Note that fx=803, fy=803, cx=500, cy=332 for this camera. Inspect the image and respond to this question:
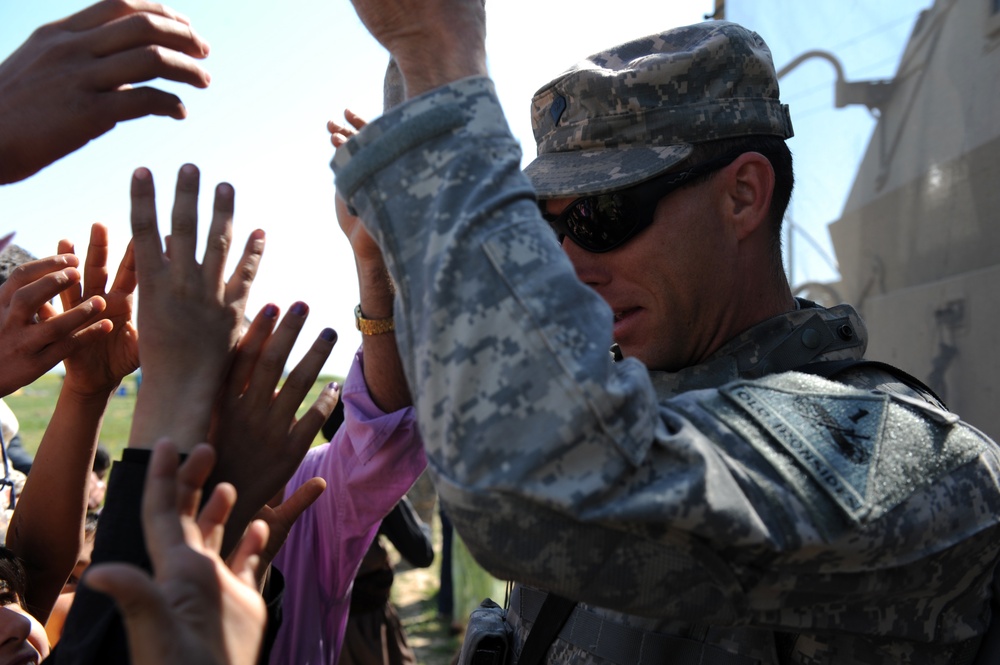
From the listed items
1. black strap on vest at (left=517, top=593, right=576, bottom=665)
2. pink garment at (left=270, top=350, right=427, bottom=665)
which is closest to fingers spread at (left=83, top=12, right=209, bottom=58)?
pink garment at (left=270, top=350, right=427, bottom=665)

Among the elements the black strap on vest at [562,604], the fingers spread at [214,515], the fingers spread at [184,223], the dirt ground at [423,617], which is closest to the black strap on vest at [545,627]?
the black strap on vest at [562,604]

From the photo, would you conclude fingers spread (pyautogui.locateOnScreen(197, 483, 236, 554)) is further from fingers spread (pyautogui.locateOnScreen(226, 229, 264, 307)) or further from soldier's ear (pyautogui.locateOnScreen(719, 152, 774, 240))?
soldier's ear (pyautogui.locateOnScreen(719, 152, 774, 240))

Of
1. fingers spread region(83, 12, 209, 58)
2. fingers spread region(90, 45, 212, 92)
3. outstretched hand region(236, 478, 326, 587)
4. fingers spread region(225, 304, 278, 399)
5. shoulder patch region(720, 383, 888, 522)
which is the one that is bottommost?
outstretched hand region(236, 478, 326, 587)

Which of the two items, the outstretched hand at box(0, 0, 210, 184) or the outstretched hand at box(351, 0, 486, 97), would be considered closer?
the outstretched hand at box(351, 0, 486, 97)

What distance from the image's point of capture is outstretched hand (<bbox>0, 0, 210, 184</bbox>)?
54.6 inches

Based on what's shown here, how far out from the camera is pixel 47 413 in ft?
82.4

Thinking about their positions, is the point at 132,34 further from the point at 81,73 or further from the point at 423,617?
the point at 423,617

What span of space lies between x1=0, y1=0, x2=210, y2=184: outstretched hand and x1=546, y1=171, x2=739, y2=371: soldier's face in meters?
0.95

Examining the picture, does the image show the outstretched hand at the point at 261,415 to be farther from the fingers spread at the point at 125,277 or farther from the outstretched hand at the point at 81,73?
the fingers spread at the point at 125,277

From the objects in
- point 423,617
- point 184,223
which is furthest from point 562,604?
point 423,617

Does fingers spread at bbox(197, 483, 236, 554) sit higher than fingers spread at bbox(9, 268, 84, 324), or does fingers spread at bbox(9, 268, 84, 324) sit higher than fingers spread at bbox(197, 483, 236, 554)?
fingers spread at bbox(9, 268, 84, 324)

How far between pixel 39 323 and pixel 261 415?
2.32 ft

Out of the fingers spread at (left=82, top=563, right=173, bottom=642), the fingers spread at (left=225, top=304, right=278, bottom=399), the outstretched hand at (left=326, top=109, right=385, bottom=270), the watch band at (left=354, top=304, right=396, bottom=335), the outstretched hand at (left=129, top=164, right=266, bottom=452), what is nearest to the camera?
the fingers spread at (left=82, top=563, right=173, bottom=642)

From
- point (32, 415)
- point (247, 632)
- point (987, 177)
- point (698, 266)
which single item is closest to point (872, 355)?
point (987, 177)
